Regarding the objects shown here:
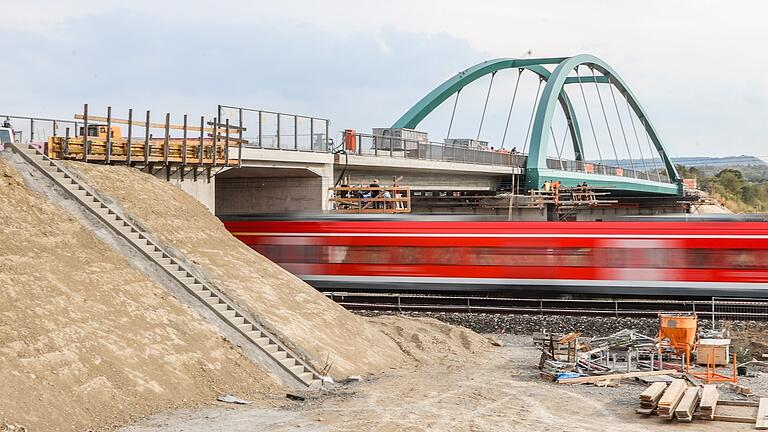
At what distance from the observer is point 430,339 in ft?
79.6

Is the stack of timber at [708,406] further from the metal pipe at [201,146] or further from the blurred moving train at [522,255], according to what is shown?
the metal pipe at [201,146]

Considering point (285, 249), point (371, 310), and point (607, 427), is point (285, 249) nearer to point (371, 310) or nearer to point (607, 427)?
point (371, 310)

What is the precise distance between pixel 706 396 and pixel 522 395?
11.3ft

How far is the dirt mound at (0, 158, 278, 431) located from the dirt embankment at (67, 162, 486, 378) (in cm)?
232

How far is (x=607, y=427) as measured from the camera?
15188 millimetres

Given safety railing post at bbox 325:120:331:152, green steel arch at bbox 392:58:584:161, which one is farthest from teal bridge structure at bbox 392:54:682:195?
safety railing post at bbox 325:120:331:152

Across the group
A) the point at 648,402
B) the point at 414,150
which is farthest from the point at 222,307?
the point at 414,150

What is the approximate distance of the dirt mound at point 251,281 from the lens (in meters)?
20.8

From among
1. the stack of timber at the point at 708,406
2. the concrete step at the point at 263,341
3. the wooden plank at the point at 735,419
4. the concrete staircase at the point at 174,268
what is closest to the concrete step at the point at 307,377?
the concrete staircase at the point at 174,268

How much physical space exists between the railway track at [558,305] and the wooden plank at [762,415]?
10.8m

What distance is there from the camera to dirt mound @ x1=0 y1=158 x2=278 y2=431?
47.8ft

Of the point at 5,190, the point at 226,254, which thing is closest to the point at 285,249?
the point at 226,254

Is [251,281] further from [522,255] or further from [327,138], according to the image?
[327,138]

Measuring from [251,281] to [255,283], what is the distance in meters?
0.11
